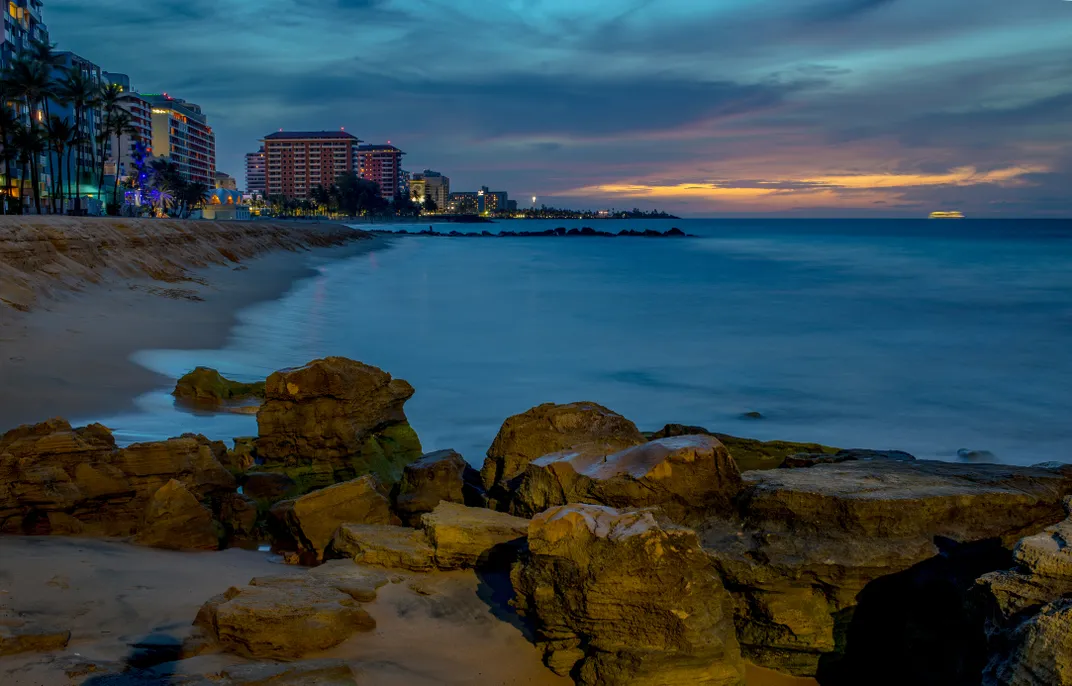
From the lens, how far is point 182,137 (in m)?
156

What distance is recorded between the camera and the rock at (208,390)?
10.8 metres

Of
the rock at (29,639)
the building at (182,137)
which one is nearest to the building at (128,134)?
the building at (182,137)

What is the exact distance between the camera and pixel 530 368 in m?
17.4

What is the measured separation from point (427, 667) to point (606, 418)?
10.4 feet

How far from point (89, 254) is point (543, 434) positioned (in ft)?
70.8

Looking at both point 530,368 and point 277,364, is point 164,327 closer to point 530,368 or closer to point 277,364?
point 277,364

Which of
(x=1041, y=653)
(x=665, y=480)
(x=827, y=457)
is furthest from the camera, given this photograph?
(x=827, y=457)

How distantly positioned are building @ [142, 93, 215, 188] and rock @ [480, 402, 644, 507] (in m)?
142

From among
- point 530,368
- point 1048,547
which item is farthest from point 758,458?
point 530,368

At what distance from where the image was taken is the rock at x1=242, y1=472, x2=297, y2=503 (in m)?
7.45

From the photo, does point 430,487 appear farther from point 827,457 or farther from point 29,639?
point 827,457

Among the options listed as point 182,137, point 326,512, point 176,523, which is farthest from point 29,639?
point 182,137

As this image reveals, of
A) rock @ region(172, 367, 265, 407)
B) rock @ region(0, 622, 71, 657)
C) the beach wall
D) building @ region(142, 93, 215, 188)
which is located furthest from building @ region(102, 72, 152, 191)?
rock @ region(0, 622, 71, 657)

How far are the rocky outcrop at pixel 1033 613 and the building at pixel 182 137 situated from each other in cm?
14589
